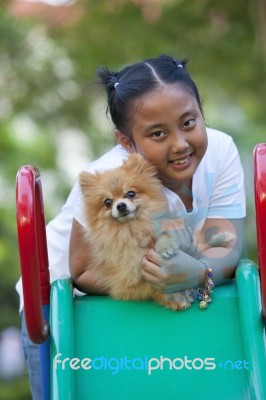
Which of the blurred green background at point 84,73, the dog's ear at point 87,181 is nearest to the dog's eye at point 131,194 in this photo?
Result: the dog's ear at point 87,181

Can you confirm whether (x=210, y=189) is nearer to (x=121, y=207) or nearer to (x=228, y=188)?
(x=228, y=188)

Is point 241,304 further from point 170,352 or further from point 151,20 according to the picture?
point 151,20

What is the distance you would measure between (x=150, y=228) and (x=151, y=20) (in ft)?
8.89

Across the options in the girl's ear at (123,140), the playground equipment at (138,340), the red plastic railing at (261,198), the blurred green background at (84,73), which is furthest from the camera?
the blurred green background at (84,73)

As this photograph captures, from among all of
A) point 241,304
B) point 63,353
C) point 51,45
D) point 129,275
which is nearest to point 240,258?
point 241,304

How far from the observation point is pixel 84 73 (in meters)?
4.68

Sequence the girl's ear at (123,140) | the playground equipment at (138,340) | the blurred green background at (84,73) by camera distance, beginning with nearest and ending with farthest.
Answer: the playground equipment at (138,340)
the girl's ear at (123,140)
the blurred green background at (84,73)

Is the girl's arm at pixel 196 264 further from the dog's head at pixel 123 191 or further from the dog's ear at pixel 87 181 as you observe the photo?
the dog's ear at pixel 87 181

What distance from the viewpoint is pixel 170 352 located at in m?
1.92

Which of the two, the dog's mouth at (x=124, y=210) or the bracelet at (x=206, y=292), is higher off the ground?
the dog's mouth at (x=124, y=210)

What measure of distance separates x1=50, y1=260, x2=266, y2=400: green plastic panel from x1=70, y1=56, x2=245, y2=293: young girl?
0.08 meters

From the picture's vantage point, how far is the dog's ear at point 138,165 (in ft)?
6.37

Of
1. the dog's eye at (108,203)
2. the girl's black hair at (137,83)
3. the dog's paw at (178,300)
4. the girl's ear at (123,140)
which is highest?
the girl's black hair at (137,83)

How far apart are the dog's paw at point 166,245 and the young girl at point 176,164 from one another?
0.02 m
